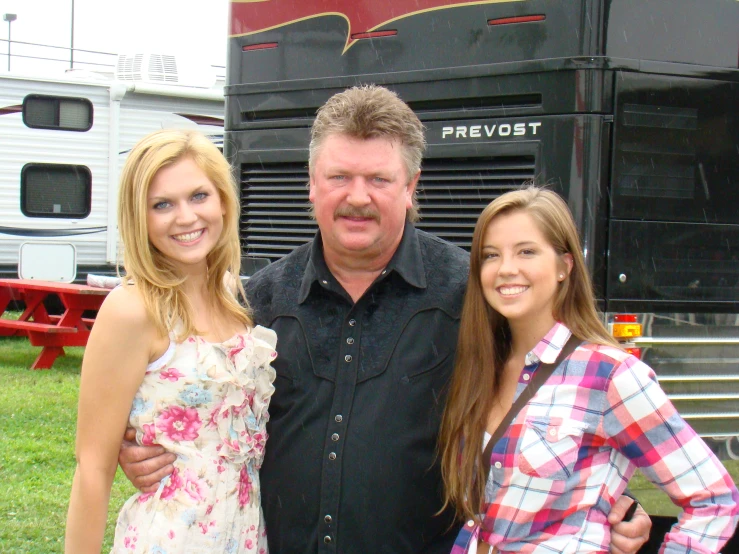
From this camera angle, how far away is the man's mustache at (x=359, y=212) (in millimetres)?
2664

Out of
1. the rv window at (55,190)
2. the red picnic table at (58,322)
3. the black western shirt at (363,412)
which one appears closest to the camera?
the black western shirt at (363,412)

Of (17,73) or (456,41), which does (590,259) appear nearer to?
(456,41)

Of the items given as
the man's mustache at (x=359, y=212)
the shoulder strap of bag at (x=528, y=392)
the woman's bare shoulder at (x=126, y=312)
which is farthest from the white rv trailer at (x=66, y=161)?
the shoulder strap of bag at (x=528, y=392)

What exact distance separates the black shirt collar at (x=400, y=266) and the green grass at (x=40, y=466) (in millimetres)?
1699

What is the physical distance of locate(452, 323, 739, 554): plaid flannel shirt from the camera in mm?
2129

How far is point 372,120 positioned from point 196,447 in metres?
1.00

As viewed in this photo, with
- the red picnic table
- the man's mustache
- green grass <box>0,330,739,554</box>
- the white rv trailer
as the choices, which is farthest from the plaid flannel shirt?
the white rv trailer

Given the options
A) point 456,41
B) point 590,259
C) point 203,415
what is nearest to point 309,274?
point 203,415

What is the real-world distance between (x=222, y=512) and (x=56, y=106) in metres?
9.24

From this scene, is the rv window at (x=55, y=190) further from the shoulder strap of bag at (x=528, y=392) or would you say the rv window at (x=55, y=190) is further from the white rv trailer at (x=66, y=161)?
the shoulder strap of bag at (x=528, y=392)

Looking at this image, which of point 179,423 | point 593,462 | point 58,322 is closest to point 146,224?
point 179,423

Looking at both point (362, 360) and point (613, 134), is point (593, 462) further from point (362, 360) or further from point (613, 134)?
point (613, 134)

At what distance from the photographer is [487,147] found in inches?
177

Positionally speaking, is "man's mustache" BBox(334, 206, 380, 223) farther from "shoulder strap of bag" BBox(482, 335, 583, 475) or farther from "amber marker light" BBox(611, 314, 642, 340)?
"amber marker light" BBox(611, 314, 642, 340)
